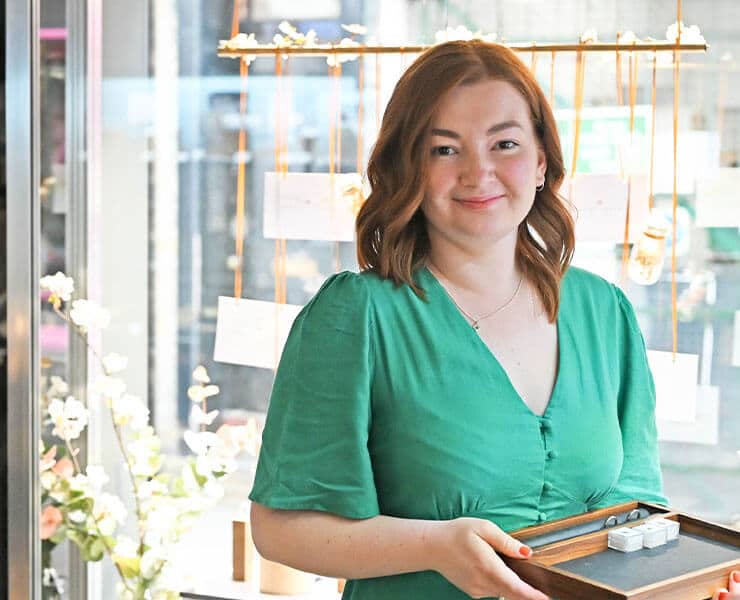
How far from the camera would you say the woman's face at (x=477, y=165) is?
1.32m

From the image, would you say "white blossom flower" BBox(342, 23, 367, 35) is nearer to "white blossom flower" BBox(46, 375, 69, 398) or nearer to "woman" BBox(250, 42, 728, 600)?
"woman" BBox(250, 42, 728, 600)

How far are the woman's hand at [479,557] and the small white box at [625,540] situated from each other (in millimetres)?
117

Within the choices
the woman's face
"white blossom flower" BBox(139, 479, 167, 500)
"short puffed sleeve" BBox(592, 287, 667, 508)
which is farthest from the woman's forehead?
"white blossom flower" BBox(139, 479, 167, 500)

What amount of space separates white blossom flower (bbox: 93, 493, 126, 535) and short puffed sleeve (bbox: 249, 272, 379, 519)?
97 cm

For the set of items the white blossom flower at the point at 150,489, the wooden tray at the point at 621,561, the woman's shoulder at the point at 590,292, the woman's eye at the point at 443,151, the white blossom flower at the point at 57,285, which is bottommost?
the white blossom flower at the point at 150,489

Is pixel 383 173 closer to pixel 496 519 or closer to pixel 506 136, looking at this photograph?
pixel 506 136

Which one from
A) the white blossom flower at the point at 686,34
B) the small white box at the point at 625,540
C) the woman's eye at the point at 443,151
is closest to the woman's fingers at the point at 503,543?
the small white box at the point at 625,540

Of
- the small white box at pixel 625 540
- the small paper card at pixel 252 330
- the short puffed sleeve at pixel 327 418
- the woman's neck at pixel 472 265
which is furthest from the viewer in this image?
the small paper card at pixel 252 330

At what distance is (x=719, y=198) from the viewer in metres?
1.94

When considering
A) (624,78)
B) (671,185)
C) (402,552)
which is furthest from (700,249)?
(402,552)

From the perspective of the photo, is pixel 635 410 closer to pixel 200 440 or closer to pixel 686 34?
pixel 686 34

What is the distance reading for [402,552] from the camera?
123 centimetres

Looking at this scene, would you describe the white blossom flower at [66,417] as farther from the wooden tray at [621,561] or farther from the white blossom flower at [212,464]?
the wooden tray at [621,561]

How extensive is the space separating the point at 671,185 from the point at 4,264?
1242 millimetres
